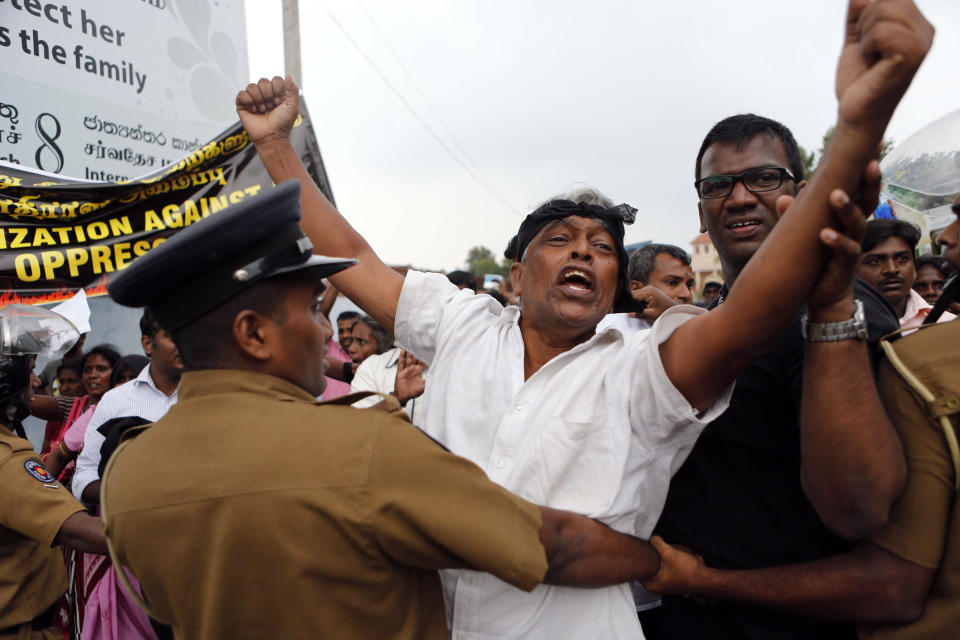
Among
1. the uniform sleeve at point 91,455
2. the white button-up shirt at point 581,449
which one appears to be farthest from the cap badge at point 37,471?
the white button-up shirt at point 581,449

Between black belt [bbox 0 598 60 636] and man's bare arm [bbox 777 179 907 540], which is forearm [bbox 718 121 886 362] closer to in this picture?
man's bare arm [bbox 777 179 907 540]

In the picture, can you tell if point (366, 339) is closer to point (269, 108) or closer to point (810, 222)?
point (269, 108)

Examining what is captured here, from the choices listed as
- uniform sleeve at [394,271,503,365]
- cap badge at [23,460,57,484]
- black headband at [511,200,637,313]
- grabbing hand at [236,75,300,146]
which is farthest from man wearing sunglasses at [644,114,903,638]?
cap badge at [23,460,57,484]

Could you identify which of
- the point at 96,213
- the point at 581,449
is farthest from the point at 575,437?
the point at 96,213

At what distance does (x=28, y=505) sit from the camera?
248 cm

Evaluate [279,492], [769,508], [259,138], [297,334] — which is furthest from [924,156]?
[259,138]

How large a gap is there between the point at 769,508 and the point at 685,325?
0.63m

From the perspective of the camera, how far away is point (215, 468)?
123 cm

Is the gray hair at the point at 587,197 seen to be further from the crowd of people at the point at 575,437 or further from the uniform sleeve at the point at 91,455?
the uniform sleeve at the point at 91,455

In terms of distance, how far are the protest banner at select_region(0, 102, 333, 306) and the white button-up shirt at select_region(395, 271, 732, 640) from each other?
2.52m

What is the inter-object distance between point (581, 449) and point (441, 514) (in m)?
0.60

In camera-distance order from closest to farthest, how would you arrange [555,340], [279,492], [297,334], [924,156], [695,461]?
[279,492], [297,334], [924,156], [695,461], [555,340]

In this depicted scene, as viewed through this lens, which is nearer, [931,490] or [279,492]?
[279,492]

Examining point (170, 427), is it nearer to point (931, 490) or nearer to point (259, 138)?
point (259, 138)
